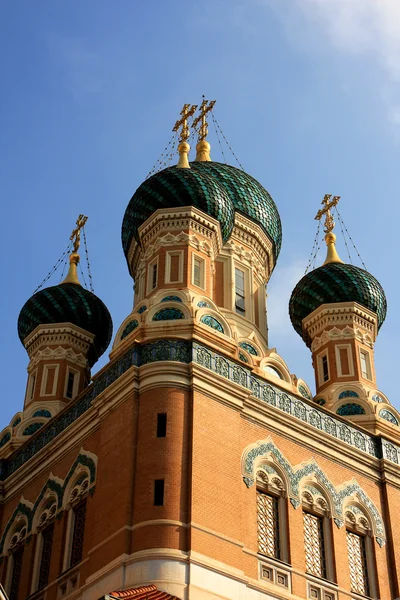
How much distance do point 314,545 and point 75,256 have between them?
927 cm

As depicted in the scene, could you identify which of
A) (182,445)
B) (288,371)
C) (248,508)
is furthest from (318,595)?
(288,371)

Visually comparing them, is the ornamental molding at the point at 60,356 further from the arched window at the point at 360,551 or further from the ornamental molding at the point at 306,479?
the arched window at the point at 360,551

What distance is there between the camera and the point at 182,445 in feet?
45.7

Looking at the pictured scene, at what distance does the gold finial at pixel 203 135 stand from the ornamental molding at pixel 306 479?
28.6 ft

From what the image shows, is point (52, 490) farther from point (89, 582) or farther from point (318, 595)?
point (318, 595)

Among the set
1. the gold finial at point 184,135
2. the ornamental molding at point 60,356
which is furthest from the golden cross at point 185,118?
the ornamental molding at point 60,356

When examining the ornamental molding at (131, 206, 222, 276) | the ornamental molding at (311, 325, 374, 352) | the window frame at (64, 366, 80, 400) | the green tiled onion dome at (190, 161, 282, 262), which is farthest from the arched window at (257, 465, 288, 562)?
the green tiled onion dome at (190, 161, 282, 262)

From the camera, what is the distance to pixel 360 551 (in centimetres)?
1559

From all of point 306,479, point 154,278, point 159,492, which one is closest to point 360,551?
point 306,479

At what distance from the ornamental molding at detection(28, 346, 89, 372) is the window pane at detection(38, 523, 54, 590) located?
481cm

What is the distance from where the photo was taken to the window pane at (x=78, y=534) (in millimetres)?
Answer: 14578

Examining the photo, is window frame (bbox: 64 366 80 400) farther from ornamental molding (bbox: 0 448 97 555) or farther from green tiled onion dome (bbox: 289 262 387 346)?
green tiled onion dome (bbox: 289 262 387 346)

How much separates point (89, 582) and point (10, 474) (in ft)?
14.1

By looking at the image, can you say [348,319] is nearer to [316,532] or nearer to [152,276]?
[152,276]
